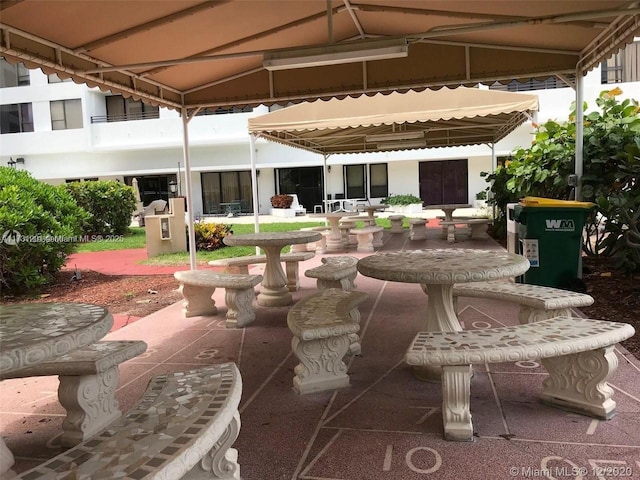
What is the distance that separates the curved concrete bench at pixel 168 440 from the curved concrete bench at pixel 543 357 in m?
1.06

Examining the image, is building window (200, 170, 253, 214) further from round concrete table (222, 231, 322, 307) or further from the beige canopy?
round concrete table (222, 231, 322, 307)

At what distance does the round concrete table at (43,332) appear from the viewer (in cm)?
195

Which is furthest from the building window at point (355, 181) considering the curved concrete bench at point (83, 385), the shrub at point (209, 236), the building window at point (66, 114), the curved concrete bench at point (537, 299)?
the curved concrete bench at point (83, 385)

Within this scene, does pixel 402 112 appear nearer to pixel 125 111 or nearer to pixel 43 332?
pixel 43 332

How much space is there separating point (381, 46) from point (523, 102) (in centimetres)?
433

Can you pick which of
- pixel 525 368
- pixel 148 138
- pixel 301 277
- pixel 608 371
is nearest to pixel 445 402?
pixel 608 371

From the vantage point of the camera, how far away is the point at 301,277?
890cm

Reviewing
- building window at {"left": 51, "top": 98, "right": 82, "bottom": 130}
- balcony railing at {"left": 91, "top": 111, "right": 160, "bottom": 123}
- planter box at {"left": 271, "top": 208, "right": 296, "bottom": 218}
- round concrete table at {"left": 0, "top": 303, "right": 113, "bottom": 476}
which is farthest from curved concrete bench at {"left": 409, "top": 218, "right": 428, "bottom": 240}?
building window at {"left": 51, "top": 98, "right": 82, "bottom": 130}

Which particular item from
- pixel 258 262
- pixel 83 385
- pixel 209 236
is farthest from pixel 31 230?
pixel 83 385

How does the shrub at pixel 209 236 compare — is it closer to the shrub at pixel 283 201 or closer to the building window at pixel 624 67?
the shrub at pixel 283 201

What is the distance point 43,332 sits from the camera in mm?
2213

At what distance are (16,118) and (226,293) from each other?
28.6m

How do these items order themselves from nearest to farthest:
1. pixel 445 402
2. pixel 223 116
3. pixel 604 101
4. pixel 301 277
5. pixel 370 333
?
pixel 445 402 → pixel 370 333 → pixel 604 101 → pixel 301 277 → pixel 223 116

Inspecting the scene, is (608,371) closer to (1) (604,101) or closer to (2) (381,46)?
(2) (381,46)
